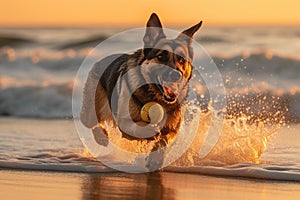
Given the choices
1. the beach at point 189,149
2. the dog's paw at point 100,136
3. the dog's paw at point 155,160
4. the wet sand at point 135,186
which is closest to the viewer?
the wet sand at point 135,186

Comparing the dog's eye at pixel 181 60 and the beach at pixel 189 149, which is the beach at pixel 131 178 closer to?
the beach at pixel 189 149

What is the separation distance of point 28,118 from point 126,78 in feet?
17.3

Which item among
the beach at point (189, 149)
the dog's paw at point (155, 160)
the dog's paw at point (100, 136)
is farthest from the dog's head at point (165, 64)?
the dog's paw at point (100, 136)

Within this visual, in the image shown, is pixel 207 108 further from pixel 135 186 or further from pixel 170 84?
pixel 135 186

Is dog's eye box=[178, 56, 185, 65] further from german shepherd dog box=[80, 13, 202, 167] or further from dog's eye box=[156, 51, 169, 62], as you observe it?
dog's eye box=[156, 51, 169, 62]

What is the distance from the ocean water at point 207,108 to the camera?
9.23 metres

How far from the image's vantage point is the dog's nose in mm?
8602

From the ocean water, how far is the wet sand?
24 centimetres

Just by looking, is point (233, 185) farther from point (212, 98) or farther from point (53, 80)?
point (53, 80)

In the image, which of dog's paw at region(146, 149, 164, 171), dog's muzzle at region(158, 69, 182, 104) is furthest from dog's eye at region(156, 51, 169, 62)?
dog's paw at region(146, 149, 164, 171)

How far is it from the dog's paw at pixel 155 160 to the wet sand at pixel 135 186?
0.15m

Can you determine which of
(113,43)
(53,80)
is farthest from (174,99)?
(113,43)

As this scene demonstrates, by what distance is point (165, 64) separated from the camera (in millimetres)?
8594

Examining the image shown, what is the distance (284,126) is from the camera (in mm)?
11656
